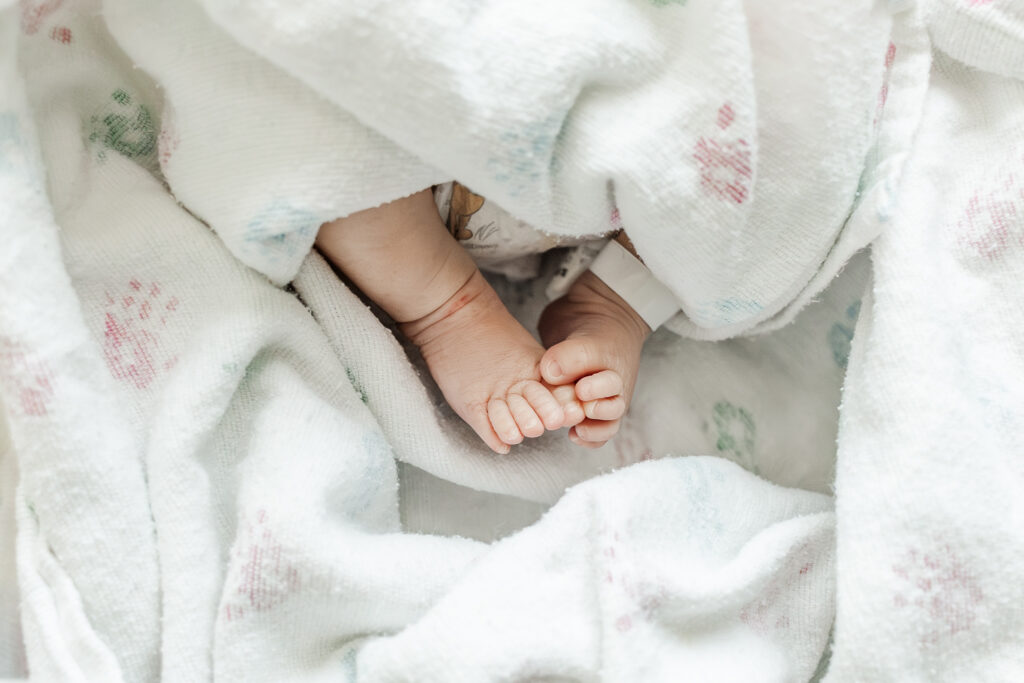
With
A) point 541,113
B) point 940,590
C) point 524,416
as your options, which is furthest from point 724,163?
point 940,590

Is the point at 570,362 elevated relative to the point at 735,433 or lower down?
elevated

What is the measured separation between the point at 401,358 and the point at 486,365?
8 centimetres

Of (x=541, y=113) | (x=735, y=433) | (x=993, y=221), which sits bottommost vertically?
(x=735, y=433)

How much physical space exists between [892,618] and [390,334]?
46 cm

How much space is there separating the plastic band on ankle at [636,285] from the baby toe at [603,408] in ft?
0.39

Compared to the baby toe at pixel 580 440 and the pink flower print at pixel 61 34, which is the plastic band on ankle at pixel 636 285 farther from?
the pink flower print at pixel 61 34

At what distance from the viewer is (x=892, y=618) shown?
614 millimetres

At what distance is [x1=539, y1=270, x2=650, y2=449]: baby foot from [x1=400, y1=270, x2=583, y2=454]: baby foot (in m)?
0.02

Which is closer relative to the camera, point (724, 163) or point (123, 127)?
point (724, 163)

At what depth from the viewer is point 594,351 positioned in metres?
0.70

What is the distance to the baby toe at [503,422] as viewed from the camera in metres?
0.68

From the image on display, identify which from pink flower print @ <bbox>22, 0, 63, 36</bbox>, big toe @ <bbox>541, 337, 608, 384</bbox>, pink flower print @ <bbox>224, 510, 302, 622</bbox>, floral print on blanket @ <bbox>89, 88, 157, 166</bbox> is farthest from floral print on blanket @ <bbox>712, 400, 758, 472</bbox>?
pink flower print @ <bbox>22, 0, 63, 36</bbox>

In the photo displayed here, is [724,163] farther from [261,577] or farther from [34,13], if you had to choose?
[34,13]

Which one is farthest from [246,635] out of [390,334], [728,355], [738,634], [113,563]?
[728,355]
